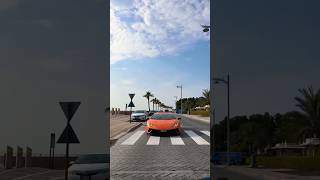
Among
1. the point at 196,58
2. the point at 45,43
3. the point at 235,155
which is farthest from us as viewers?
the point at 45,43

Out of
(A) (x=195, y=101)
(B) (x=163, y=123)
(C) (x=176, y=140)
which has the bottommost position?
(C) (x=176, y=140)

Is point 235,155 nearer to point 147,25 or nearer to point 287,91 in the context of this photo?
point 287,91

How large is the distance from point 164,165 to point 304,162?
36.4 inches

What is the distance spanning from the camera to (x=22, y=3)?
2.31m

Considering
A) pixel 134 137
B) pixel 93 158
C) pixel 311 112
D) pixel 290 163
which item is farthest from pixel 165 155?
pixel 311 112

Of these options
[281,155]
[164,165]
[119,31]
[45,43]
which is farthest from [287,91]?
[45,43]

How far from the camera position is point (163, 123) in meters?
2.04

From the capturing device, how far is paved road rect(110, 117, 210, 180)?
2107 mm

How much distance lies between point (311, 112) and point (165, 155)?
97 cm

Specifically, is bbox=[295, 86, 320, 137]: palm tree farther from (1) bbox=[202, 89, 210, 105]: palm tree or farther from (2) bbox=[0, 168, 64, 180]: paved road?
(2) bbox=[0, 168, 64, 180]: paved road

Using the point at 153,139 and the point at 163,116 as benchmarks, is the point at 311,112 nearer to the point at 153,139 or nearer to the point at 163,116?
the point at 163,116

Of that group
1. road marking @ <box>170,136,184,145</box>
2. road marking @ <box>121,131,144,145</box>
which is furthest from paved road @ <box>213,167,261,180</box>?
road marking @ <box>121,131,144,145</box>

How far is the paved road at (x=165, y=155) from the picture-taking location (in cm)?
211

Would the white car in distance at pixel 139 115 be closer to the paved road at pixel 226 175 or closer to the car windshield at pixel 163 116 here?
the car windshield at pixel 163 116
